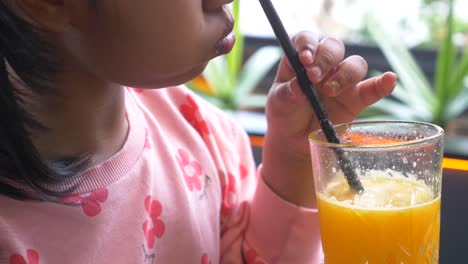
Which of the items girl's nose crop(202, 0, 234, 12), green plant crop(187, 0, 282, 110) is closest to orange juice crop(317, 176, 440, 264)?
girl's nose crop(202, 0, 234, 12)

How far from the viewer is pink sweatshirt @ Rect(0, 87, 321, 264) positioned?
726 millimetres

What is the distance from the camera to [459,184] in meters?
0.95

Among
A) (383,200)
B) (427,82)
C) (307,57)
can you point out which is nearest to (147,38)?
(307,57)

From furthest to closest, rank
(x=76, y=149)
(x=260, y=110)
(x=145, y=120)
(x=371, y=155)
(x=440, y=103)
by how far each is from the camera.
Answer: (x=260, y=110) < (x=440, y=103) < (x=145, y=120) < (x=76, y=149) < (x=371, y=155)

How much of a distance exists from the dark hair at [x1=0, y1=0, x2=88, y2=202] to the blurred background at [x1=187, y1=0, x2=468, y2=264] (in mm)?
677

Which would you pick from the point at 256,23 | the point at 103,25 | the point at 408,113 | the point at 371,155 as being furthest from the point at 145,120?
the point at 256,23

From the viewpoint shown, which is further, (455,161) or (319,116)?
(455,161)

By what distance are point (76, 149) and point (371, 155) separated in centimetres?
35

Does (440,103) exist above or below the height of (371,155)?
below

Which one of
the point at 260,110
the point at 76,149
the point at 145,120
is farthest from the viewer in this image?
the point at 260,110

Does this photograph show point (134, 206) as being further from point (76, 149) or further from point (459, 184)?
point (459, 184)

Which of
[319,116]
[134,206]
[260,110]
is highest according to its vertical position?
[319,116]

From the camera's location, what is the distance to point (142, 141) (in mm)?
857

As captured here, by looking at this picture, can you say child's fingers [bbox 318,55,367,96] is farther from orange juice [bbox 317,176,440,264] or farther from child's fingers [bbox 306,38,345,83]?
orange juice [bbox 317,176,440,264]
